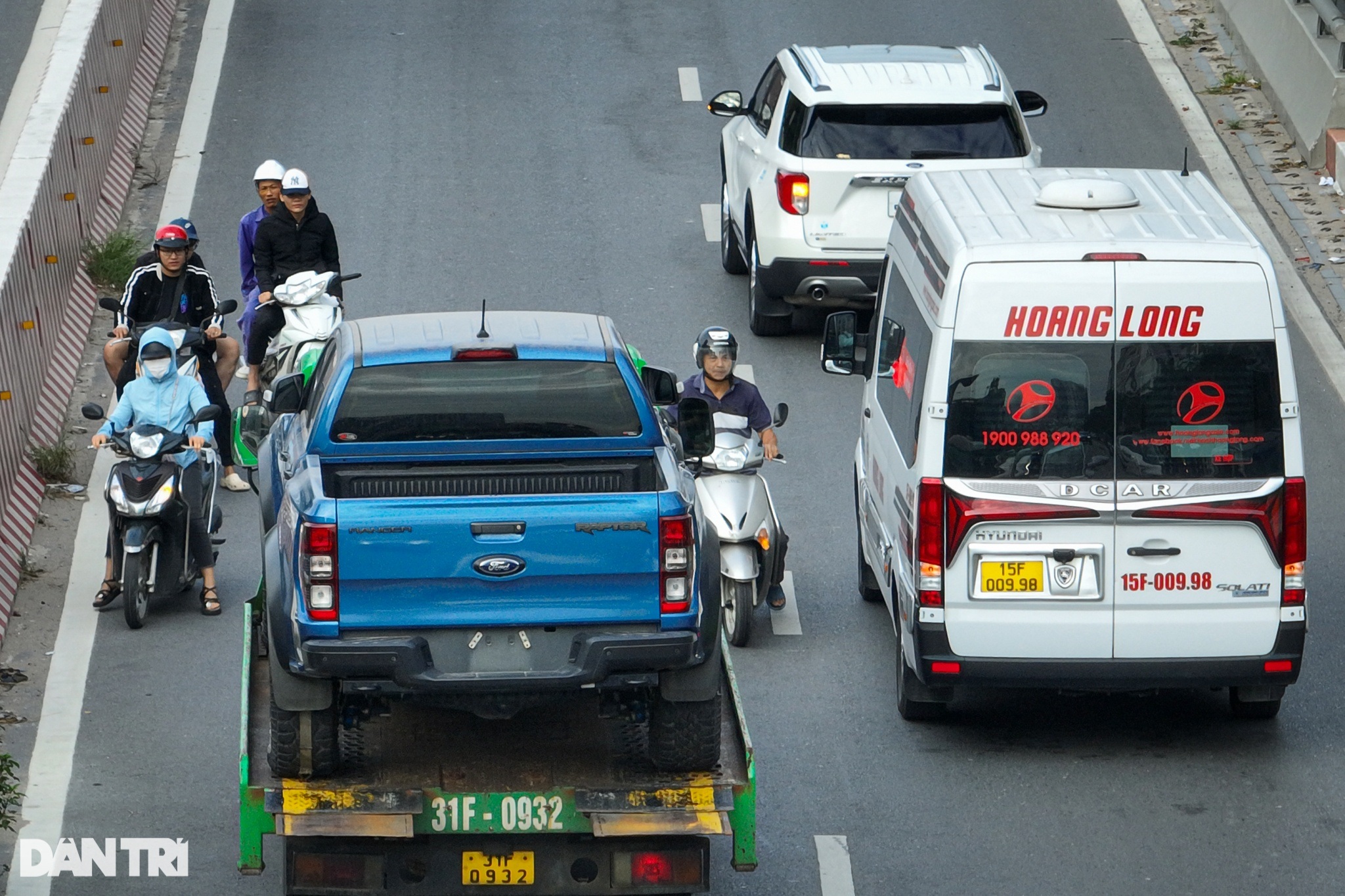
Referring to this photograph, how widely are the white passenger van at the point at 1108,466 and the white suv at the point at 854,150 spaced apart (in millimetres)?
5922

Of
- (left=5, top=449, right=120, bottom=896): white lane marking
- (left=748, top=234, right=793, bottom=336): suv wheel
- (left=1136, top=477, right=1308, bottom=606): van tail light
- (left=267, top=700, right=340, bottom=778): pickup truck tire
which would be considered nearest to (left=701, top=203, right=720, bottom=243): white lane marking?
(left=748, top=234, right=793, bottom=336): suv wheel

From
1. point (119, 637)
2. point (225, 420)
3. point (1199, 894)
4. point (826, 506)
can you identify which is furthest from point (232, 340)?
point (1199, 894)

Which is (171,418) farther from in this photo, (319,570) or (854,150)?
(854,150)

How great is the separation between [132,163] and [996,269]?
12598mm

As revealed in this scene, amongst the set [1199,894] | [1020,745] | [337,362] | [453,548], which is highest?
[337,362]

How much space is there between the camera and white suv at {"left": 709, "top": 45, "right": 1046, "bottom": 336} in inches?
637

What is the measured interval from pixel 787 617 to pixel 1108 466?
119 inches

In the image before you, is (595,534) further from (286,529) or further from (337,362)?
(337,362)

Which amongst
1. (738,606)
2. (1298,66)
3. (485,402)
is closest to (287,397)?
(485,402)

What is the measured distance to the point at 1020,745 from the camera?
10.9 m

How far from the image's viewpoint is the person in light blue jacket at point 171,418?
1262cm

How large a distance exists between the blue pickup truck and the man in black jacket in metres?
5.85

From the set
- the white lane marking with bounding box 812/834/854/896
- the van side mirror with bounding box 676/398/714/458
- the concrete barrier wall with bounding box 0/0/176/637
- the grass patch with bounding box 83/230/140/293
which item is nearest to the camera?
the white lane marking with bounding box 812/834/854/896

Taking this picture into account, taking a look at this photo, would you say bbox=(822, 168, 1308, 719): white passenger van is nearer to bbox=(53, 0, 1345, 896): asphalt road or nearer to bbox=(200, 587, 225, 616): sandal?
bbox=(53, 0, 1345, 896): asphalt road
